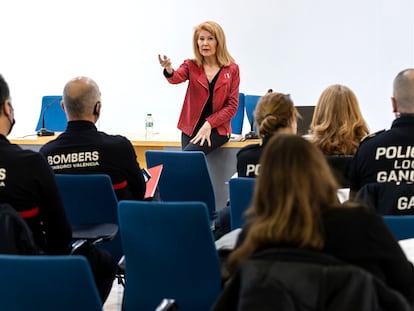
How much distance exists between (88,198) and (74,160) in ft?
0.84

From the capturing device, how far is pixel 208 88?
514 cm

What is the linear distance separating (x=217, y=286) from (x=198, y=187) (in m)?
1.60

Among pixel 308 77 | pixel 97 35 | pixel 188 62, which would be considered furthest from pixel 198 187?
pixel 97 35

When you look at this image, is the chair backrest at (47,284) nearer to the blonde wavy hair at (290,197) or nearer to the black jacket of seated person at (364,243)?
the blonde wavy hair at (290,197)

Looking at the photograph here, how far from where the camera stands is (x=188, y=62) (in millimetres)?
5266

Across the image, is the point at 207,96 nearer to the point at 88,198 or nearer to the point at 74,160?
the point at 74,160

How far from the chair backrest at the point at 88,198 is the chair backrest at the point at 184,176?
3.10 feet

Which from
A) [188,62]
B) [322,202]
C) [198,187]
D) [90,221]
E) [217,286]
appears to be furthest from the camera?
[188,62]

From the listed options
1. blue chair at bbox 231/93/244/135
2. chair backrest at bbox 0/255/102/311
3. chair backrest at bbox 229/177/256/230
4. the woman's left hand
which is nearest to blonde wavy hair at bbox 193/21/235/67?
the woman's left hand

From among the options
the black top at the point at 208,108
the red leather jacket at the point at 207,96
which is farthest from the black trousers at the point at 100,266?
the black top at the point at 208,108

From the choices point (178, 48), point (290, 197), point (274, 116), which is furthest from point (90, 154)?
point (178, 48)

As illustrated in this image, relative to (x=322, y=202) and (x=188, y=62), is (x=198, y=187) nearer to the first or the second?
(x=188, y=62)

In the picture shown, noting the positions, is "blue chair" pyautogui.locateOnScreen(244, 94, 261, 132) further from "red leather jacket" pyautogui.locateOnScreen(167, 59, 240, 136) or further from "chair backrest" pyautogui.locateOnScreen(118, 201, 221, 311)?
"chair backrest" pyautogui.locateOnScreen(118, 201, 221, 311)

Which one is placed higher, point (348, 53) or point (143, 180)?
point (348, 53)
